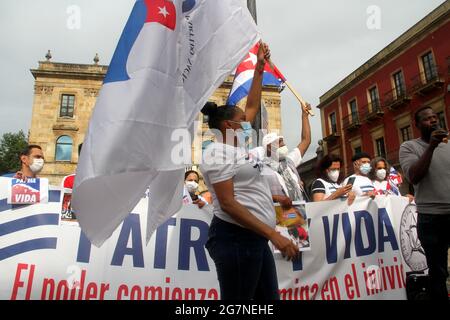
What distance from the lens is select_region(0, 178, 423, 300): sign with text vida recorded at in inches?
139

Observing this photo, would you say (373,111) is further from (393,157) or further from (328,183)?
(328,183)

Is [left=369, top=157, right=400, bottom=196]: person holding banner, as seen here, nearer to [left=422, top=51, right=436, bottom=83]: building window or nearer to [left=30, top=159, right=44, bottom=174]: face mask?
[left=30, top=159, right=44, bottom=174]: face mask

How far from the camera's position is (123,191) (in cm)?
185

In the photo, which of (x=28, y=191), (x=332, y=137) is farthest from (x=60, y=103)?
(x=28, y=191)

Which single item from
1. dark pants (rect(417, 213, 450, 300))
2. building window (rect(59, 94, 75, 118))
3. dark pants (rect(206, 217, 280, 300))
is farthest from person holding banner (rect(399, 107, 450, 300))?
building window (rect(59, 94, 75, 118))

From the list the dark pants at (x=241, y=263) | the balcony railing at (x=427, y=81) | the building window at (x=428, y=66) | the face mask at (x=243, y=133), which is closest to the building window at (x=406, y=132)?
the balcony railing at (x=427, y=81)

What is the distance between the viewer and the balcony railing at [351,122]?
92.7 feet

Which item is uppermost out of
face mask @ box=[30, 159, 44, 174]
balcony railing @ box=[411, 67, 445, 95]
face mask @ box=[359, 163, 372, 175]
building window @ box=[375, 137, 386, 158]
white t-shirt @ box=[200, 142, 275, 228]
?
balcony railing @ box=[411, 67, 445, 95]

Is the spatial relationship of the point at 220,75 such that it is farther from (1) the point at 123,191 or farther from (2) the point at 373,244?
(2) the point at 373,244

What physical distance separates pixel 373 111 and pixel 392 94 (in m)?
1.99

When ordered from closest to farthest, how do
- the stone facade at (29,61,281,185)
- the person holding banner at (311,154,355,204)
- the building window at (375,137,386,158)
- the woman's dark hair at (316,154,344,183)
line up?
the person holding banner at (311,154,355,204) → the woman's dark hair at (316,154,344,183) → the building window at (375,137,386,158) → the stone facade at (29,61,281,185)

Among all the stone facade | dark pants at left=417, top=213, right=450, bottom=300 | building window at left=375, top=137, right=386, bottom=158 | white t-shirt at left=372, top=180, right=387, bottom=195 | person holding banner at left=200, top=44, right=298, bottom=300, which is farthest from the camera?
the stone facade

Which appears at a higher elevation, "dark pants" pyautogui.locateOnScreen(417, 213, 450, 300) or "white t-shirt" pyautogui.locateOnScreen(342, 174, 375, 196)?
"white t-shirt" pyautogui.locateOnScreen(342, 174, 375, 196)

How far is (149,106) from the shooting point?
1.83m
